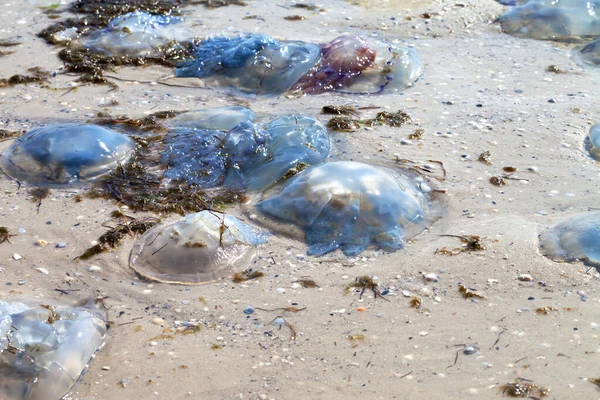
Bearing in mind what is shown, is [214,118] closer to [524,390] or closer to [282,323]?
[282,323]

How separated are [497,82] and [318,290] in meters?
3.07

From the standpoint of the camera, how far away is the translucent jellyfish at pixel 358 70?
5602 millimetres

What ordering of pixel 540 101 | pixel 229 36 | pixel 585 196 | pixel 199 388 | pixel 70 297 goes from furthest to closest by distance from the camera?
pixel 229 36
pixel 540 101
pixel 585 196
pixel 70 297
pixel 199 388

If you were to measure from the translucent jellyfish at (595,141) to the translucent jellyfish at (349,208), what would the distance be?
1.40 meters

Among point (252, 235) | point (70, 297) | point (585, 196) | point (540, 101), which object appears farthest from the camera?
point (540, 101)

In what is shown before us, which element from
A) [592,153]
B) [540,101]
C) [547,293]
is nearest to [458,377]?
[547,293]

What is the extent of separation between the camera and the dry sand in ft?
9.83

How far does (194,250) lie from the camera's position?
366 centimetres

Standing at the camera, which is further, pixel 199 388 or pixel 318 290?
pixel 318 290

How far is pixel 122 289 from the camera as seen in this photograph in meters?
3.52

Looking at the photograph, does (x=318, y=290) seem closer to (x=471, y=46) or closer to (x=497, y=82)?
(x=497, y=82)

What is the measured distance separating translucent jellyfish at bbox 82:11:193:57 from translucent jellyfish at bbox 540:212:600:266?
3829 millimetres

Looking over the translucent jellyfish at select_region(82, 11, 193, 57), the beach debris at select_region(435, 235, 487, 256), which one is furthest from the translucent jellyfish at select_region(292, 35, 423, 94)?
the beach debris at select_region(435, 235, 487, 256)

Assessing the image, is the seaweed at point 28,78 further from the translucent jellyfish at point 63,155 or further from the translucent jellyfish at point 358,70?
the translucent jellyfish at point 358,70
